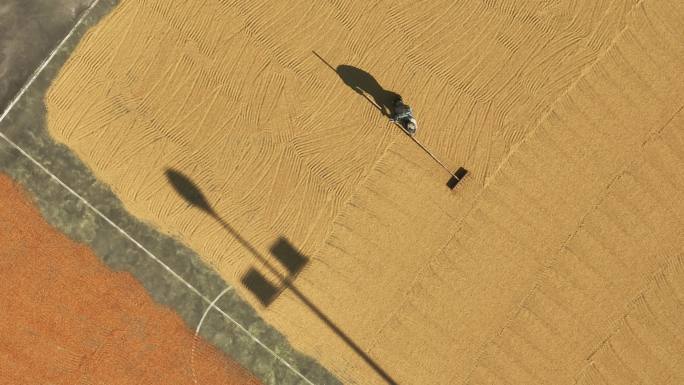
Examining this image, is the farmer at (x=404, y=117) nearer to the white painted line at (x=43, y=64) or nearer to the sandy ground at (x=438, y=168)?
the sandy ground at (x=438, y=168)

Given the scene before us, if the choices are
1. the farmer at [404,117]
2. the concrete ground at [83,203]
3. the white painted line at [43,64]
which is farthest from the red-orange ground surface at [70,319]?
the farmer at [404,117]

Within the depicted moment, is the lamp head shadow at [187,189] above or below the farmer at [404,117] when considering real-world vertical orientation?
below

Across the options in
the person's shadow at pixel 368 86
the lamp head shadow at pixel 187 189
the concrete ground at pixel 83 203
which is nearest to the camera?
the concrete ground at pixel 83 203

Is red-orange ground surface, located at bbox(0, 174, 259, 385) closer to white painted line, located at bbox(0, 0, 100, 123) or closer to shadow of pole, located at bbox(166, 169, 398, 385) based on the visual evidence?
white painted line, located at bbox(0, 0, 100, 123)

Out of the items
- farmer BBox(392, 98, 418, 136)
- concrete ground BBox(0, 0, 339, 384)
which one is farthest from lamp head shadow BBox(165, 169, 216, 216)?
farmer BBox(392, 98, 418, 136)

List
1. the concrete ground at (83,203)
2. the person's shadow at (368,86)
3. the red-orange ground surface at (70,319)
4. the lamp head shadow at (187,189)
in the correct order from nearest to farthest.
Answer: the red-orange ground surface at (70,319) → the concrete ground at (83,203) → the lamp head shadow at (187,189) → the person's shadow at (368,86)

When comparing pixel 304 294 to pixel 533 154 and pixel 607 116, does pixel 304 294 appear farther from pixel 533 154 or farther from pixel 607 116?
pixel 607 116

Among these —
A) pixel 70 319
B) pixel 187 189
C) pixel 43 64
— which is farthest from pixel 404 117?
pixel 70 319
